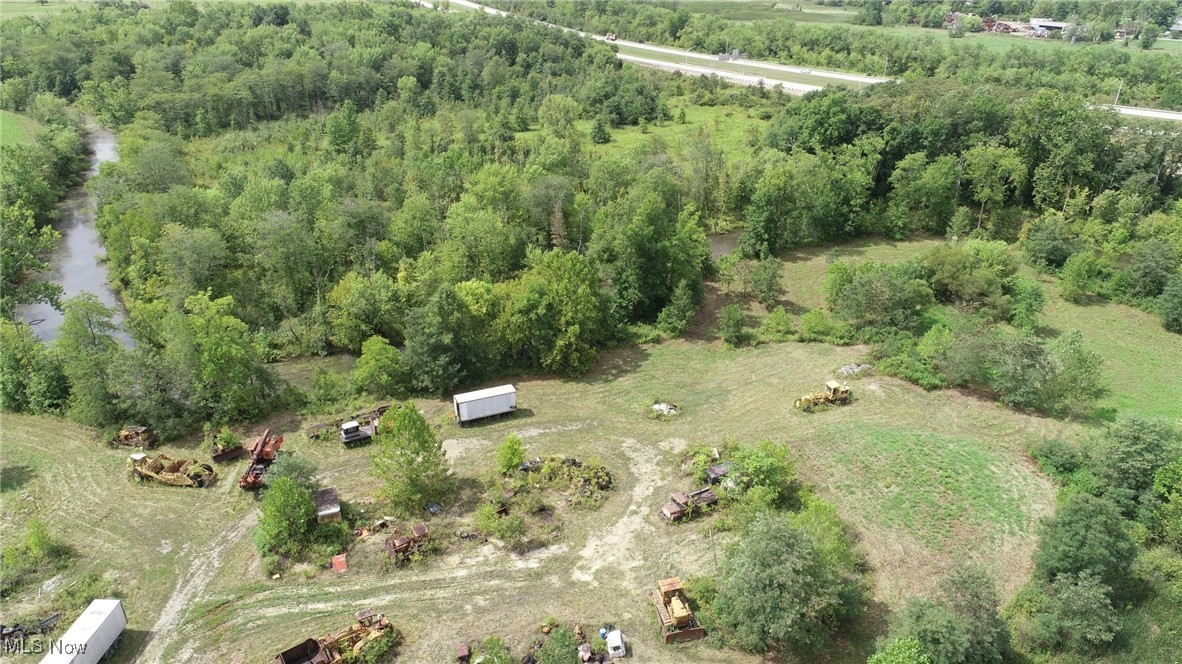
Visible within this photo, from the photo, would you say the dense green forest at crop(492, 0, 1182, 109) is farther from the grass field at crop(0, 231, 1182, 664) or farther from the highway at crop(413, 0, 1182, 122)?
the grass field at crop(0, 231, 1182, 664)

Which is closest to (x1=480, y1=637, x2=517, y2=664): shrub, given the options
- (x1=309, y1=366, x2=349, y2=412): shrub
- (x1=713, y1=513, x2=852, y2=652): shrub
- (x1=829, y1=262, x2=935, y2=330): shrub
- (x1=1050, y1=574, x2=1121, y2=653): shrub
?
(x1=713, y1=513, x2=852, y2=652): shrub

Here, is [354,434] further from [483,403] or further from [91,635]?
[91,635]

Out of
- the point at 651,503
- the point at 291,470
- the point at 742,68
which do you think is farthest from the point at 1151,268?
the point at 742,68

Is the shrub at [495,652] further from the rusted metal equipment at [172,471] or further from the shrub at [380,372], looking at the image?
the shrub at [380,372]

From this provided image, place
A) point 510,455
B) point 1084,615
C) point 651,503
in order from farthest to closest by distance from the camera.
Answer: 1. point 510,455
2. point 651,503
3. point 1084,615

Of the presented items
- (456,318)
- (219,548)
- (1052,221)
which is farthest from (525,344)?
(1052,221)

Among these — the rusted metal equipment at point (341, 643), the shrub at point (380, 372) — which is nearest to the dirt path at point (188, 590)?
the rusted metal equipment at point (341, 643)
